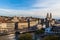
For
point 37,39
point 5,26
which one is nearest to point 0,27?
point 5,26

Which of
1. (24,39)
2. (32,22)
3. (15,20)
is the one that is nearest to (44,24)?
(32,22)

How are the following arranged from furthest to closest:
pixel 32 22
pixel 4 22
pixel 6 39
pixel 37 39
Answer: pixel 32 22 → pixel 4 22 → pixel 6 39 → pixel 37 39

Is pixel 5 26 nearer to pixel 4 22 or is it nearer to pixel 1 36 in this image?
pixel 4 22

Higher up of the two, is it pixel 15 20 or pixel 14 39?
pixel 15 20

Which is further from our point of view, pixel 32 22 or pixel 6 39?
pixel 32 22

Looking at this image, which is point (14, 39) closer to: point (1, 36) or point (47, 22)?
point (1, 36)

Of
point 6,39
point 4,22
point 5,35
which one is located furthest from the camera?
point 4,22

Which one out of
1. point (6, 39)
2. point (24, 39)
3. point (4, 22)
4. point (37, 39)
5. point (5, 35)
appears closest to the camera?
point (24, 39)

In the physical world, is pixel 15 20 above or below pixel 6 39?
above

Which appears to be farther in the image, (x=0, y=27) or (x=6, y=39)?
(x=0, y=27)
